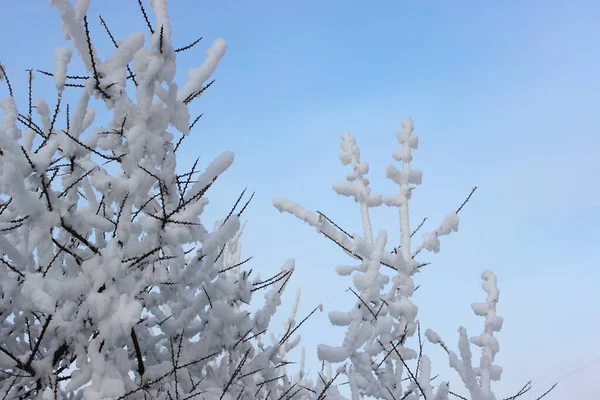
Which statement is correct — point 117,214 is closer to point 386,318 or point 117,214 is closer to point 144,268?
point 144,268

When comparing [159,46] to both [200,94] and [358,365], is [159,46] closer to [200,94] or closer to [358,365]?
[200,94]

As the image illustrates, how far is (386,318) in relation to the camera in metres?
2.58

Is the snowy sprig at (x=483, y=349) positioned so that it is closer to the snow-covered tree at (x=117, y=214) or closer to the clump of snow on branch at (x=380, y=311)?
the clump of snow on branch at (x=380, y=311)

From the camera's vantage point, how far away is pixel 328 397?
254cm

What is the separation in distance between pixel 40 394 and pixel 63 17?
1.33 meters

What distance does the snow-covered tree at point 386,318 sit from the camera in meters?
2.51

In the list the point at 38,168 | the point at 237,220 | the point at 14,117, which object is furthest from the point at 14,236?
the point at 237,220

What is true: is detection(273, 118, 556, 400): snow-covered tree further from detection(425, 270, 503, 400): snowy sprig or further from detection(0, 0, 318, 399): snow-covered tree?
detection(0, 0, 318, 399): snow-covered tree

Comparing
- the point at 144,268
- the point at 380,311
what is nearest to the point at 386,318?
the point at 380,311

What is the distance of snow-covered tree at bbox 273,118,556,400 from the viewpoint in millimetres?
2514

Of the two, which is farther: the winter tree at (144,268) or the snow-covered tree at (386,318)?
the snow-covered tree at (386,318)

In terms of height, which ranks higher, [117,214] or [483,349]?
[117,214]

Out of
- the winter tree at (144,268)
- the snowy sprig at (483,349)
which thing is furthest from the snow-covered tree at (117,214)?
the snowy sprig at (483,349)

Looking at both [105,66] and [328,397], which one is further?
[328,397]
